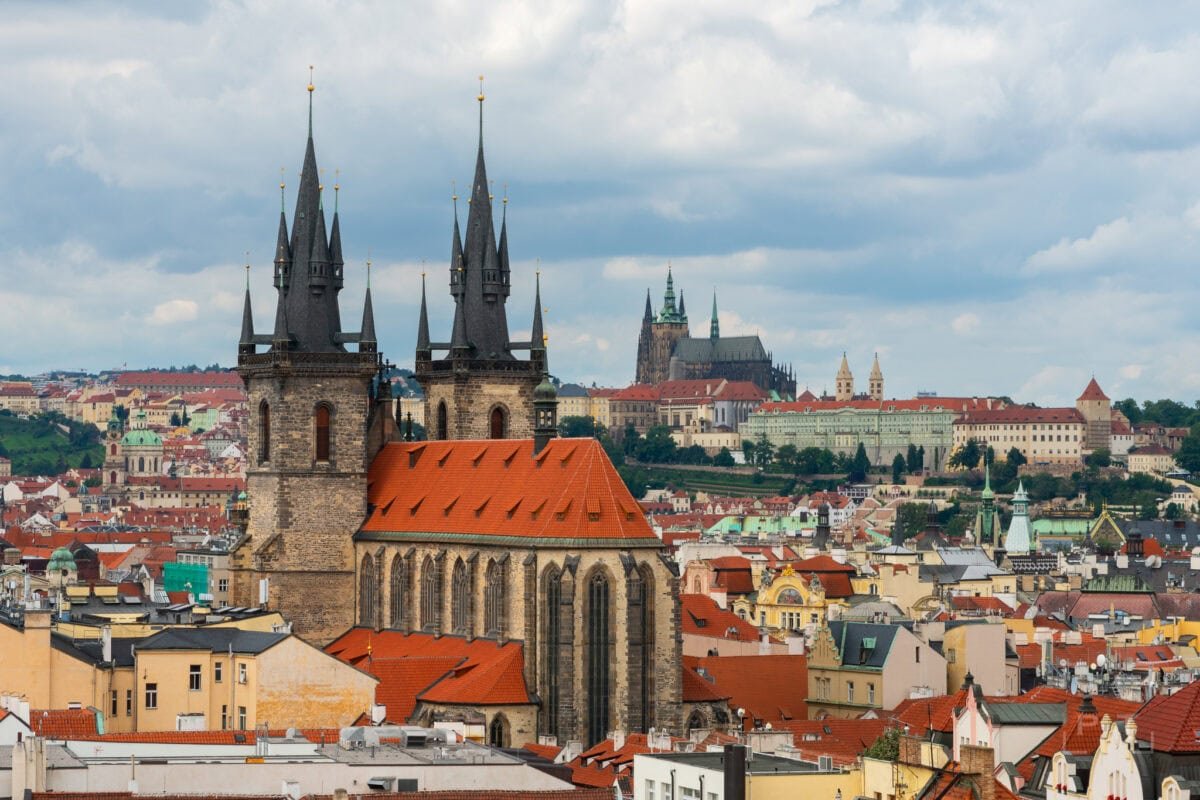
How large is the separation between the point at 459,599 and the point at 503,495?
11.3 feet

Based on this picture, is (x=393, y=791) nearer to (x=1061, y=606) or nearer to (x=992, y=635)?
(x=992, y=635)

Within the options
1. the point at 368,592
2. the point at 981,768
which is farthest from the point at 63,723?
the point at 368,592

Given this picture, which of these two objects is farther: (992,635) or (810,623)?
(810,623)

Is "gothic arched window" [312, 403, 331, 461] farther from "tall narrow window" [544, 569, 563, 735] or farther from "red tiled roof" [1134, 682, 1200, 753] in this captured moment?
"red tiled roof" [1134, 682, 1200, 753]

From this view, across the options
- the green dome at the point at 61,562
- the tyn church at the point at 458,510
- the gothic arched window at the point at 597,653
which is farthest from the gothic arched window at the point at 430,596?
the green dome at the point at 61,562

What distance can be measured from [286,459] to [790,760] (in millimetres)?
41869

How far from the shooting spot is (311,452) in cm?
9394

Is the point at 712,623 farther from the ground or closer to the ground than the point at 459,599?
closer to the ground

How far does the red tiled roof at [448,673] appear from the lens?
79875 millimetres

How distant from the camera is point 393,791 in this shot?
162 ft

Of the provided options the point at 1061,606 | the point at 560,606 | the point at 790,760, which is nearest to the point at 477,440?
the point at 560,606

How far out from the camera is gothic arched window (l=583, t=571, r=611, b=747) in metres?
81.5

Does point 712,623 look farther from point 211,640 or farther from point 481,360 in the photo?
point 211,640

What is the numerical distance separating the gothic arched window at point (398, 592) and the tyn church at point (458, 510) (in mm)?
68
